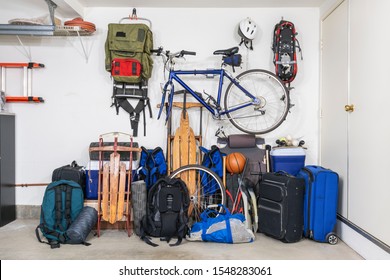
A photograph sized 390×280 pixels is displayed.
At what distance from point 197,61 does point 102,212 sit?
205cm

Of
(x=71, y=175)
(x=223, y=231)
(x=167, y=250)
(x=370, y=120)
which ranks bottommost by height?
(x=167, y=250)

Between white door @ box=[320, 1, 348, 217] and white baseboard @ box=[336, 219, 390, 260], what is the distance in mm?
155

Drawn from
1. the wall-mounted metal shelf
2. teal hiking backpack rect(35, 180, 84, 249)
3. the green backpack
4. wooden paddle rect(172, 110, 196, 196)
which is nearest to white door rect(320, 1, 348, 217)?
wooden paddle rect(172, 110, 196, 196)

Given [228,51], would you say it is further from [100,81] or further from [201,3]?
[100,81]

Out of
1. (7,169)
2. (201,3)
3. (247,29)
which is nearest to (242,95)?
(247,29)

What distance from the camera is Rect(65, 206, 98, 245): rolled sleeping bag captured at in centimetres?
325

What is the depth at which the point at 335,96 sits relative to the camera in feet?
12.2

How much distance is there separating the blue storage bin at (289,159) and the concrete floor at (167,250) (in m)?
0.82

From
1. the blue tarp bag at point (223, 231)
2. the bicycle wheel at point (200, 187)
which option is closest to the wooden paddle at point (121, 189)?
the bicycle wheel at point (200, 187)

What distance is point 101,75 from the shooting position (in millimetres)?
4227

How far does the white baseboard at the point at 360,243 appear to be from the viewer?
9.07ft

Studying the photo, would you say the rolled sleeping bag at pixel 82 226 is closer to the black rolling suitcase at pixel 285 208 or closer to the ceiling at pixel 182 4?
the black rolling suitcase at pixel 285 208

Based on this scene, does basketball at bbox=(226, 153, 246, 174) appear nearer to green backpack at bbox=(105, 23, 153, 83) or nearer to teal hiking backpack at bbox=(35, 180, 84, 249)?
green backpack at bbox=(105, 23, 153, 83)

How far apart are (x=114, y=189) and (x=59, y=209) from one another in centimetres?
56
